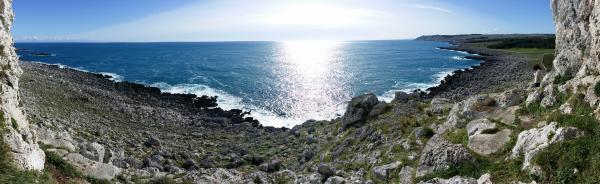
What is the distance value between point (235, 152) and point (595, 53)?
109ft

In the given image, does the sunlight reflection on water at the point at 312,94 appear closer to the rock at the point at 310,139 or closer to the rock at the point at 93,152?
the rock at the point at 310,139

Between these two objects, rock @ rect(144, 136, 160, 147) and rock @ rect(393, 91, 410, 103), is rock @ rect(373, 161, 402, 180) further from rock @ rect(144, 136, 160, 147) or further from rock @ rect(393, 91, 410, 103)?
Result: rock @ rect(144, 136, 160, 147)

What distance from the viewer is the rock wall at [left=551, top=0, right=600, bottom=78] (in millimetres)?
22438

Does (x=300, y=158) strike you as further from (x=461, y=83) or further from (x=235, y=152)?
(x=461, y=83)

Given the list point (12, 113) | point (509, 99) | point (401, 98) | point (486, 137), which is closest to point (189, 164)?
point (12, 113)

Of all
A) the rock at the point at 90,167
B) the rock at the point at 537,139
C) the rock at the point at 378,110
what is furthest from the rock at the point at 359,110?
the rock at the point at 90,167

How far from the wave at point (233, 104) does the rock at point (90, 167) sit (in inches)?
1576

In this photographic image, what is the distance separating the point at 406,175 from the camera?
2256 cm

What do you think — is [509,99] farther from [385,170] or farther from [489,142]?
[385,170]

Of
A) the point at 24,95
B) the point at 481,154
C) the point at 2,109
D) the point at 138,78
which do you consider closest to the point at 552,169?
the point at 481,154

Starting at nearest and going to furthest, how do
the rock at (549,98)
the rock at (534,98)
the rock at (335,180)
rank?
the rock at (549,98), the rock at (335,180), the rock at (534,98)

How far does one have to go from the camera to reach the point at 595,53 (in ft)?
72.6

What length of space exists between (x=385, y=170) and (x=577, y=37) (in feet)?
47.5

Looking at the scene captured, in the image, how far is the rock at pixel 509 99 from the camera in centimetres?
2767
